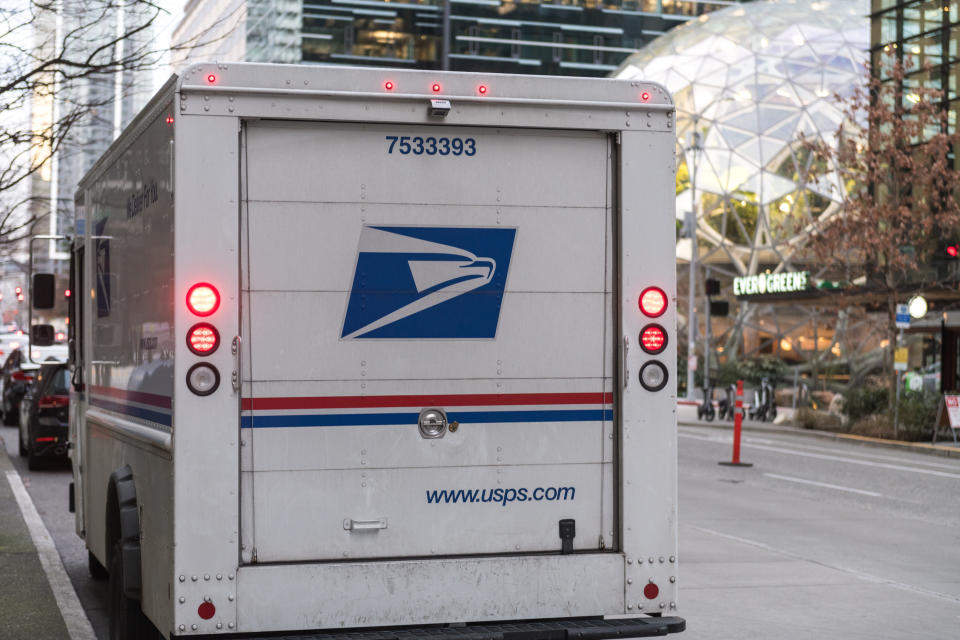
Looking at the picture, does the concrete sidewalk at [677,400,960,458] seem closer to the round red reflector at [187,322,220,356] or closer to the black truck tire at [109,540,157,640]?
the black truck tire at [109,540,157,640]

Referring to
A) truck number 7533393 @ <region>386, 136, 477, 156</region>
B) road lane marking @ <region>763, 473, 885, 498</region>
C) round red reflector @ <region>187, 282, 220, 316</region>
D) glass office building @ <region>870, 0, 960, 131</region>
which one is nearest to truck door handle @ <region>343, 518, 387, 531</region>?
round red reflector @ <region>187, 282, 220, 316</region>

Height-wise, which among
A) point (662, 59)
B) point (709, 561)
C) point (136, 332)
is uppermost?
point (662, 59)

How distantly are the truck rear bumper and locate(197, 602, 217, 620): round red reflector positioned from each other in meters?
0.17

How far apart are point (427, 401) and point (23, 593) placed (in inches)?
190

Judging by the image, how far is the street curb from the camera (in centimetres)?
2527

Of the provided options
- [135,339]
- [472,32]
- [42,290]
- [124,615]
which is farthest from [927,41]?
[472,32]

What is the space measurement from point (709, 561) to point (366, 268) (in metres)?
6.31

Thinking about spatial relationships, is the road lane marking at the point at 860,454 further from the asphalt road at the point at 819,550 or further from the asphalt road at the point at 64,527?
the asphalt road at the point at 64,527

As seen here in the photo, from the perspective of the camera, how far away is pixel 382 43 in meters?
91.4

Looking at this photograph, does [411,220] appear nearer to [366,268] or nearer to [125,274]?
[366,268]

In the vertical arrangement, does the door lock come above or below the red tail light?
above

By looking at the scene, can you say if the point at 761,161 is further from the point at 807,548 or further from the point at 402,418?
the point at 402,418

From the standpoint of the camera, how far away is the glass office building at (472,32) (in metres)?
86.9

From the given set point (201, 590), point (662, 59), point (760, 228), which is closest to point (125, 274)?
point (201, 590)
